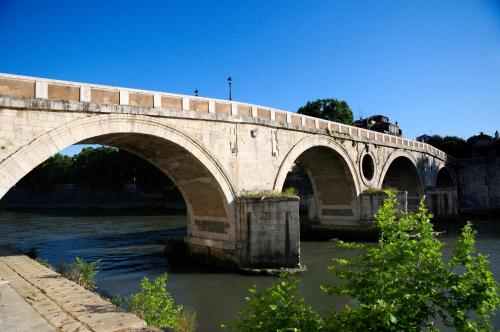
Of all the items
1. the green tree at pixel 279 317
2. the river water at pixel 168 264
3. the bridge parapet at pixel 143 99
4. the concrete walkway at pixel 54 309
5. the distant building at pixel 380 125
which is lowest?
the river water at pixel 168 264

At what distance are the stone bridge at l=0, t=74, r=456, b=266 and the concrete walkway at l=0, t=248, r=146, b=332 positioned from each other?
2.27m

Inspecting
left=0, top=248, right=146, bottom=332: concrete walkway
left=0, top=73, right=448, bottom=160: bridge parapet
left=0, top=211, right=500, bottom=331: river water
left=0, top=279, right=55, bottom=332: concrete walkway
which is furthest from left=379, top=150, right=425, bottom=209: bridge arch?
left=0, top=279, right=55, bottom=332: concrete walkway

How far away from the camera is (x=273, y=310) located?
3.68 metres

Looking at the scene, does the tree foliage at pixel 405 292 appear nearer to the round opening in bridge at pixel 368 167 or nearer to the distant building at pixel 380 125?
the round opening in bridge at pixel 368 167

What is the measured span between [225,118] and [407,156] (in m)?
18.6

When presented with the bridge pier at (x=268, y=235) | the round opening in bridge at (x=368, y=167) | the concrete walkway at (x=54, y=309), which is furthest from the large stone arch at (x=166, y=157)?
the round opening in bridge at (x=368, y=167)

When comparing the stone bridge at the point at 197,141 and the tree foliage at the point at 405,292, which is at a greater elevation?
the stone bridge at the point at 197,141

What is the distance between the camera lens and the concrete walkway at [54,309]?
14.2 ft

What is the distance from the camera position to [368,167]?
72.0 feet

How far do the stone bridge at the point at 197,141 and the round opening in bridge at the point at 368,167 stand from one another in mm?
2344

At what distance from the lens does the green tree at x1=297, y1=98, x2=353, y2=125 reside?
4216 centimetres

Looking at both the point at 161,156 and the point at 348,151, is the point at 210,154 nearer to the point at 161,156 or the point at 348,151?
the point at 161,156

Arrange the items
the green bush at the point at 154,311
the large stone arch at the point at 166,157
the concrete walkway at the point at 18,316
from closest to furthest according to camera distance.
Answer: the concrete walkway at the point at 18,316 < the green bush at the point at 154,311 < the large stone arch at the point at 166,157

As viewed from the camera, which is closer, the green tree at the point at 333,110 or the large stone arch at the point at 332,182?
the large stone arch at the point at 332,182
